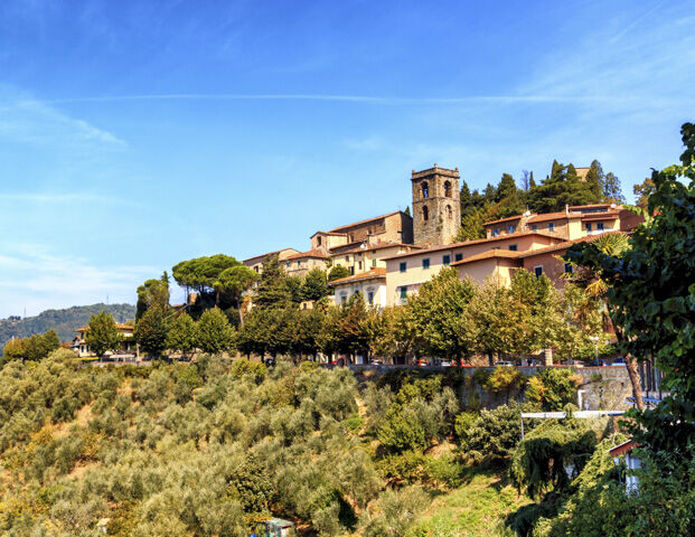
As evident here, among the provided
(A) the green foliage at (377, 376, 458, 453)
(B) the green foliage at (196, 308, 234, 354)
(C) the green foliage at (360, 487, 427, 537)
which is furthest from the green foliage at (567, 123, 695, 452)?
(B) the green foliage at (196, 308, 234, 354)

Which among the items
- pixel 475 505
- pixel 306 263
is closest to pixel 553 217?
pixel 306 263

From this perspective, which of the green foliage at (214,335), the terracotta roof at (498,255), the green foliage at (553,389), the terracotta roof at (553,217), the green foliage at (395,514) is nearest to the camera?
the green foliage at (395,514)

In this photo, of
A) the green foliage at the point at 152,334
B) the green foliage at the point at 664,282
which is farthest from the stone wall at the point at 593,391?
the green foliage at the point at 152,334

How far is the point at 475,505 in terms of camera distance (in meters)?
30.7

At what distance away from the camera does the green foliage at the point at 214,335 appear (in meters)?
76.1

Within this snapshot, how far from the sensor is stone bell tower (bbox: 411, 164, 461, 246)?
97188mm

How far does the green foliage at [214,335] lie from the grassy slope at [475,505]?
A: 47792 mm

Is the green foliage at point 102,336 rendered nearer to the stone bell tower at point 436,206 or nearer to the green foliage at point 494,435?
the stone bell tower at point 436,206

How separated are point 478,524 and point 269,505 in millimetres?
14025

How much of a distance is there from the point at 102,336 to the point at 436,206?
53.1 metres

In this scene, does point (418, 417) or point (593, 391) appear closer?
point (593, 391)

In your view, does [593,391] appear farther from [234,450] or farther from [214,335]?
[214,335]

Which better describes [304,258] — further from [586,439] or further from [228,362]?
[586,439]

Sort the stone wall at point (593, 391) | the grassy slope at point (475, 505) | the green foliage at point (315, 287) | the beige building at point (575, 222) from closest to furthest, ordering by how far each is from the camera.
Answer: the grassy slope at point (475, 505) → the stone wall at point (593, 391) → the beige building at point (575, 222) → the green foliage at point (315, 287)
